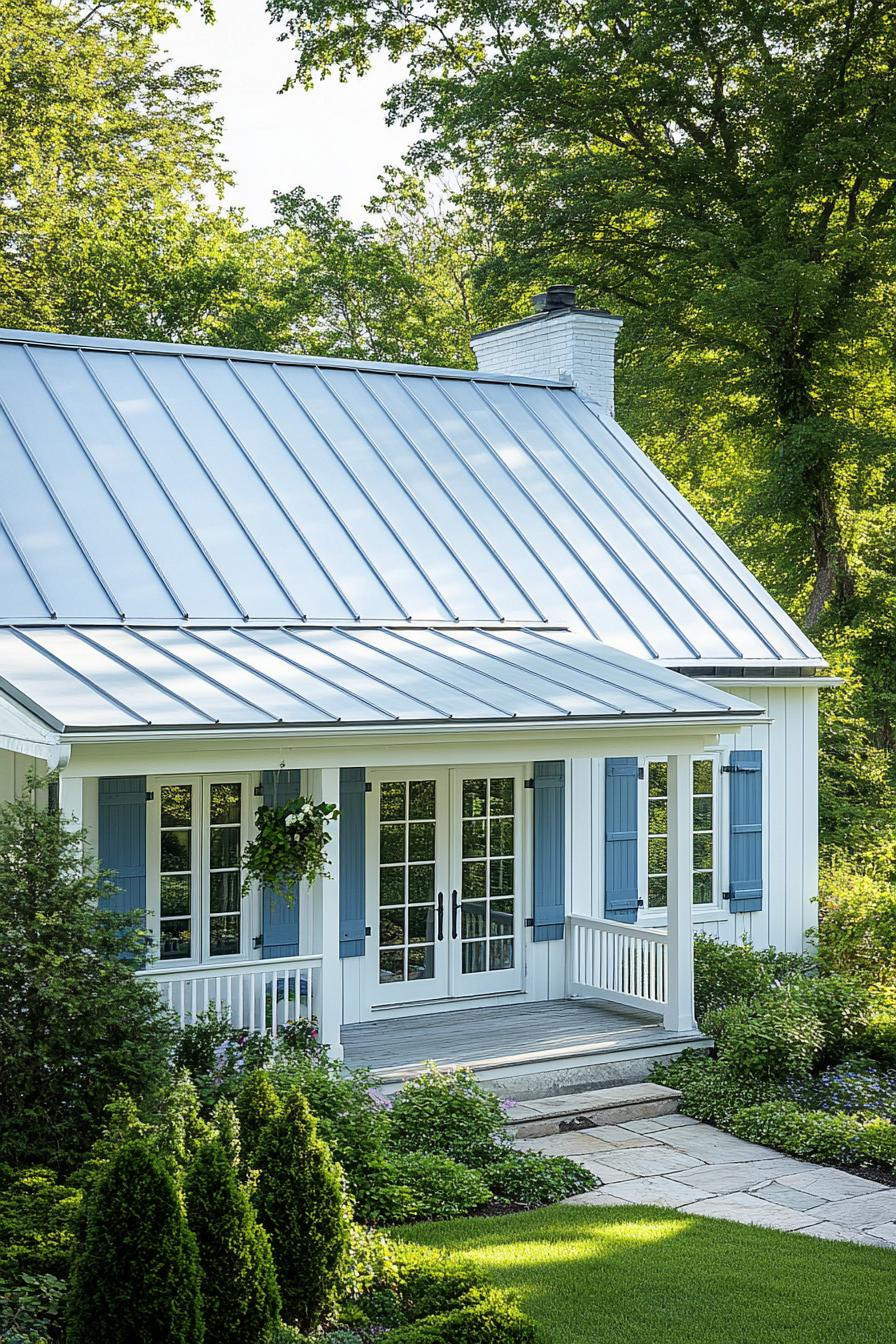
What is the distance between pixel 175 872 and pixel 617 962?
3964 millimetres

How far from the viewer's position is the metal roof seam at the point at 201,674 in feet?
30.6

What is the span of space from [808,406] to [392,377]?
8097 millimetres

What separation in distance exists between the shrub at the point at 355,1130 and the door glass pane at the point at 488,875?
3421 mm

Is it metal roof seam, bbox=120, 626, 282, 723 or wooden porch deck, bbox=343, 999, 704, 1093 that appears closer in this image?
metal roof seam, bbox=120, 626, 282, 723

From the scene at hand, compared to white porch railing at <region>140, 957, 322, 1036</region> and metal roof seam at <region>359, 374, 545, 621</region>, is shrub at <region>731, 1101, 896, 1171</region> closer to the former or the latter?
white porch railing at <region>140, 957, 322, 1036</region>

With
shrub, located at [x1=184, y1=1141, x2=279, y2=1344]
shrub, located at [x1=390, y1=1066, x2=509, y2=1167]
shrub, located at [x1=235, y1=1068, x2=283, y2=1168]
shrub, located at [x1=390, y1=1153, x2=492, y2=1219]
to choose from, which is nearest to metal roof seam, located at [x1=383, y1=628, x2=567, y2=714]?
shrub, located at [x1=390, y1=1066, x2=509, y2=1167]

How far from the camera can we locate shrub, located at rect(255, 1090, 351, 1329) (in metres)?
6.03

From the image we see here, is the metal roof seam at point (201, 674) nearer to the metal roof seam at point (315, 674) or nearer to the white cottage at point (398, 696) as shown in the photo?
the white cottage at point (398, 696)

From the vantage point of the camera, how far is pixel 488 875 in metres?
12.2

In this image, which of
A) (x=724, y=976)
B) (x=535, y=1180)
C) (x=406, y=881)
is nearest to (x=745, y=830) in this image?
(x=724, y=976)

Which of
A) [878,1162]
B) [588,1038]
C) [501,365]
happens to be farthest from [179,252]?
[878,1162]

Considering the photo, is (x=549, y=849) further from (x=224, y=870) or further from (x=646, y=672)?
(x=224, y=870)

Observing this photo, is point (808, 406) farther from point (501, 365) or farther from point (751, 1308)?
point (751, 1308)

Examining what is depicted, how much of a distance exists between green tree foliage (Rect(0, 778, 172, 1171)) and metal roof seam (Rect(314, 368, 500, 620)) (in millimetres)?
5832
